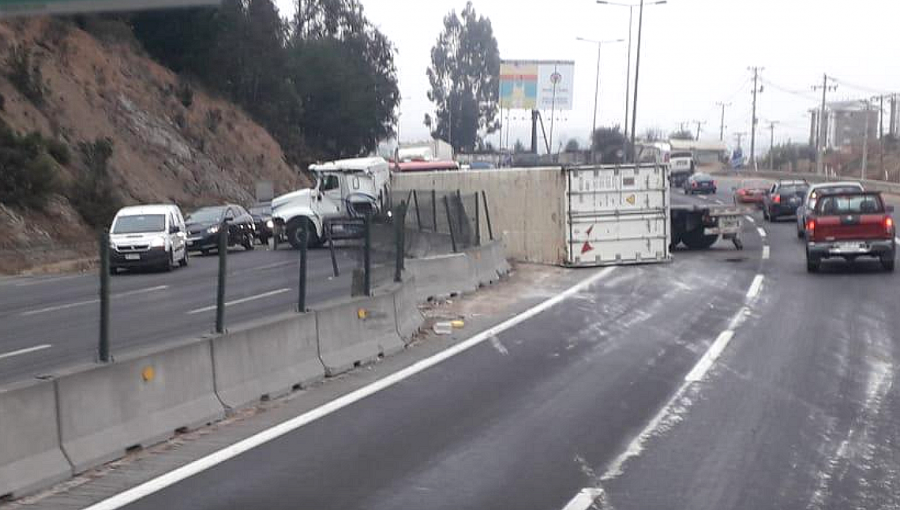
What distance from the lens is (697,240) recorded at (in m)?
37.8

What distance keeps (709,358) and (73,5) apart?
9751 mm

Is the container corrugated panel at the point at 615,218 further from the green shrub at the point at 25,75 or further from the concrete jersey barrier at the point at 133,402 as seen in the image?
the green shrub at the point at 25,75

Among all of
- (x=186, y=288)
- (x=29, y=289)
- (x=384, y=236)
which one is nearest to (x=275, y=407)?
(x=384, y=236)

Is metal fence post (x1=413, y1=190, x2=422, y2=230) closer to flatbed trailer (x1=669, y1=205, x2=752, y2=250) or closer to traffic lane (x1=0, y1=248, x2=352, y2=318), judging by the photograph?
traffic lane (x1=0, y1=248, x2=352, y2=318)

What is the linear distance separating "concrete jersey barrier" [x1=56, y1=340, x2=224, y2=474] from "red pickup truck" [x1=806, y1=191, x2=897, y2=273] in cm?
1965

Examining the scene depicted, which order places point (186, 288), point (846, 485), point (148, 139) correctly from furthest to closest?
point (148, 139) → point (186, 288) → point (846, 485)

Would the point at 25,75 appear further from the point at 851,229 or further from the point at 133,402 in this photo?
the point at 133,402

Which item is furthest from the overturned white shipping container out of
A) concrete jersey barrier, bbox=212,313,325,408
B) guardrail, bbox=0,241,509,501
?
concrete jersey barrier, bbox=212,313,325,408

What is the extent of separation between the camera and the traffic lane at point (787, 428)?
9.33 meters

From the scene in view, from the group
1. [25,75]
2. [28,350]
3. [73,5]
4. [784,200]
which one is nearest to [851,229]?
[28,350]

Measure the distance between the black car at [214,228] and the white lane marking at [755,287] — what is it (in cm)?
1965

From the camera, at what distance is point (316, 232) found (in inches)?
1590

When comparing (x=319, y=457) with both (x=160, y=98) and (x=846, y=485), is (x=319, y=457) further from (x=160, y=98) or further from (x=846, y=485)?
(x=160, y=98)

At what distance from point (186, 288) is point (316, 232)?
14.8 m
